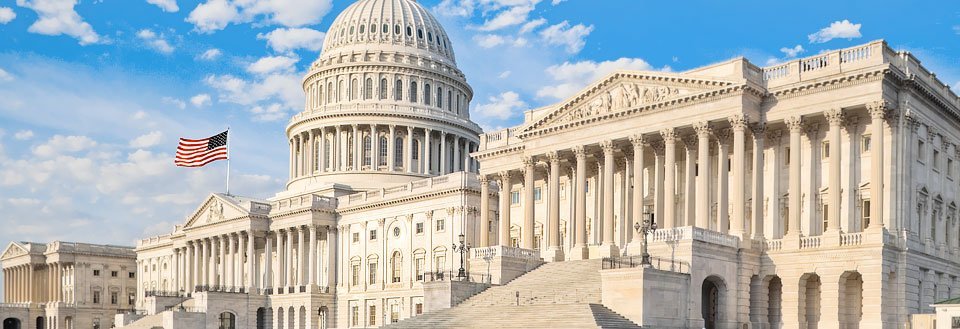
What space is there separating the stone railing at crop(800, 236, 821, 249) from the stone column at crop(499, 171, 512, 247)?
2289 centimetres

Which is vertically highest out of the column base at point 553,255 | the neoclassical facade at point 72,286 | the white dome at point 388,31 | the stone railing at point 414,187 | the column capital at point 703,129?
the white dome at point 388,31

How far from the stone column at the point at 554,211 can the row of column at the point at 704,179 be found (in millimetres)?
63

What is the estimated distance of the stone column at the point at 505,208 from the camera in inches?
2968

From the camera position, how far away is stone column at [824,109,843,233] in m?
55.8

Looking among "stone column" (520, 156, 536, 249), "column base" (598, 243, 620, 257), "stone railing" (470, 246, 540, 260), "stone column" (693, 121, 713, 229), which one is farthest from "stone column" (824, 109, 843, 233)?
"stone column" (520, 156, 536, 249)

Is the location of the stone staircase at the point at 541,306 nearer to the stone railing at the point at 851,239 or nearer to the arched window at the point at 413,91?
the stone railing at the point at 851,239

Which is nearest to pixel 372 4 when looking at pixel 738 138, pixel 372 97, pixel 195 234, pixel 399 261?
pixel 372 97

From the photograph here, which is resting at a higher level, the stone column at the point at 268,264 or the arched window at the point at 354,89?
the arched window at the point at 354,89

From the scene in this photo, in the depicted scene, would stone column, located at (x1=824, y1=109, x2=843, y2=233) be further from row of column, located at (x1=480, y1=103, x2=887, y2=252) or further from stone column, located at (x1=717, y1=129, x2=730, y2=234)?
stone column, located at (x1=717, y1=129, x2=730, y2=234)

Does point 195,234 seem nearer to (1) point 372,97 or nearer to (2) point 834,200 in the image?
(1) point 372,97

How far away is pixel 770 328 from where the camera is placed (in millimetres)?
58281

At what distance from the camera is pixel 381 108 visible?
4801 inches

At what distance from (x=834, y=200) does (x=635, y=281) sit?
12596 mm

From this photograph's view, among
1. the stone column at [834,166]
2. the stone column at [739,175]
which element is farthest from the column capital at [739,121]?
the stone column at [834,166]
